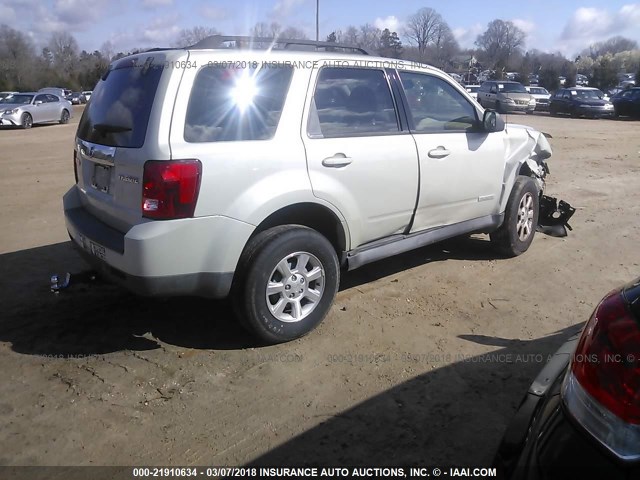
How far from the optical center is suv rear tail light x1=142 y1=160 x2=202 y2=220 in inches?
128

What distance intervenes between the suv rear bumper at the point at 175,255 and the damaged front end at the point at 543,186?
3.43m

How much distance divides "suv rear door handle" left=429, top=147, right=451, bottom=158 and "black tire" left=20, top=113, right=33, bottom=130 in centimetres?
2191

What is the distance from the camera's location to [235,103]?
3.55 meters

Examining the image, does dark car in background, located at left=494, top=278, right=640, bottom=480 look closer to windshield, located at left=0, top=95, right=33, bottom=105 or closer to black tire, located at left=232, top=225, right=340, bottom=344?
black tire, located at left=232, top=225, right=340, bottom=344

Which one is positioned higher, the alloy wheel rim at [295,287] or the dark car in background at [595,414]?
the dark car in background at [595,414]

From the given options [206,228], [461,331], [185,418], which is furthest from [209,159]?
[461,331]

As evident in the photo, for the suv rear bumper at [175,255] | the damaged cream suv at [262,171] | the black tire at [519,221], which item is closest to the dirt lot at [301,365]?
the black tire at [519,221]

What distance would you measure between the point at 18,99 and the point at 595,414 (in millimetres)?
26026

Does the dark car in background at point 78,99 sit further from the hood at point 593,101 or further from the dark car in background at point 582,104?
the hood at point 593,101

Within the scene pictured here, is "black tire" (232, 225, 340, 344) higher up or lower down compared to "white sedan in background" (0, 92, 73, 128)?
lower down

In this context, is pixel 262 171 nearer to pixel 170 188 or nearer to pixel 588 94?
pixel 170 188

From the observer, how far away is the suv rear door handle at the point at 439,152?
15.0 ft

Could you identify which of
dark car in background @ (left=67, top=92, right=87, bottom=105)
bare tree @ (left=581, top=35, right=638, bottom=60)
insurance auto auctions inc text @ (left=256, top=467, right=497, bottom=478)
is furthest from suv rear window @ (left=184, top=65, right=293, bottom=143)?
bare tree @ (left=581, top=35, right=638, bottom=60)

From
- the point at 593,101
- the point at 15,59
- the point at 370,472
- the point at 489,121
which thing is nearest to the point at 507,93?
the point at 593,101
